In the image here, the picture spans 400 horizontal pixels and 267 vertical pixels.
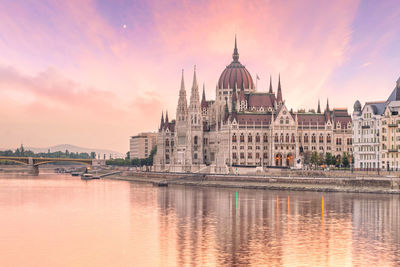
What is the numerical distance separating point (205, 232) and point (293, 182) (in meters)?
61.5

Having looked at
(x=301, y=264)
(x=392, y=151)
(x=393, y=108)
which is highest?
(x=393, y=108)

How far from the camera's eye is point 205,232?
61594 mm

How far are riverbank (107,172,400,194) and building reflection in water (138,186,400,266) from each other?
176 inches

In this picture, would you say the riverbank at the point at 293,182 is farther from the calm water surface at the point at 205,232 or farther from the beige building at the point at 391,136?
the beige building at the point at 391,136

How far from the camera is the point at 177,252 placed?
167 ft

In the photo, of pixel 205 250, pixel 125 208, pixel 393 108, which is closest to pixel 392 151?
pixel 393 108

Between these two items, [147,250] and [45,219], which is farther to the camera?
[45,219]

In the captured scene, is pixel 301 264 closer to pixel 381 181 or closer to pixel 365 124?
pixel 381 181

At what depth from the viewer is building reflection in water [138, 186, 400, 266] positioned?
4919 cm

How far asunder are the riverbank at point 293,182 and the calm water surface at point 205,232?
14.3 feet

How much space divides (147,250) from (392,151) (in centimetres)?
8103

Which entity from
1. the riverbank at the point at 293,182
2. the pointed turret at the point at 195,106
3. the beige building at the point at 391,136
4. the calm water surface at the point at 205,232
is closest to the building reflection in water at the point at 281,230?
the calm water surface at the point at 205,232

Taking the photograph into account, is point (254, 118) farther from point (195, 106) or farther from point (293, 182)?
point (293, 182)

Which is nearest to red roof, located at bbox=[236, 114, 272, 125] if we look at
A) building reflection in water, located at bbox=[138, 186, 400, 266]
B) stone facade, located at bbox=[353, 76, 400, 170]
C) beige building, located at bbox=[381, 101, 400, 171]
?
stone facade, located at bbox=[353, 76, 400, 170]
